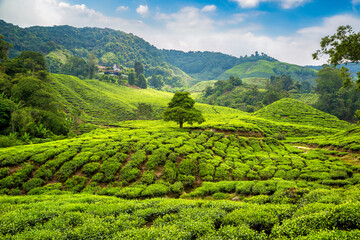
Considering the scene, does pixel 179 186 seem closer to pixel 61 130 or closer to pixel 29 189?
pixel 29 189

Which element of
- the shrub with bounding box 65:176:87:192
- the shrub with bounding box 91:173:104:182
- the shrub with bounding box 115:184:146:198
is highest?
the shrub with bounding box 91:173:104:182

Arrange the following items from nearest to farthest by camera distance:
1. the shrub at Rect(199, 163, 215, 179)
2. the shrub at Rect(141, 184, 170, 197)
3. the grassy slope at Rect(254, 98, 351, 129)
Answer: the shrub at Rect(141, 184, 170, 197) → the shrub at Rect(199, 163, 215, 179) → the grassy slope at Rect(254, 98, 351, 129)

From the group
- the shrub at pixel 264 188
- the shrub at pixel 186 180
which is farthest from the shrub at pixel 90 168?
the shrub at pixel 264 188

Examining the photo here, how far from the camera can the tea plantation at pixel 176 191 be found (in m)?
8.55

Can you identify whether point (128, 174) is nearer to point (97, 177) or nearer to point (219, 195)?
point (97, 177)

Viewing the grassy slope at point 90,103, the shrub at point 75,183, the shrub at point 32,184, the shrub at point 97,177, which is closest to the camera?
the shrub at point 32,184

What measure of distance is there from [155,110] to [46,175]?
238 ft

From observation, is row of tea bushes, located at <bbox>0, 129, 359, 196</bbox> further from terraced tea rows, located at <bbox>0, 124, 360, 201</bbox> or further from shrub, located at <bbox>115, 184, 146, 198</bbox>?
shrub, located at <bbox>115, 184, 146, 198</bbox>

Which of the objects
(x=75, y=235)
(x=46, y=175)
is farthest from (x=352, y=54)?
(x=46, y=175)

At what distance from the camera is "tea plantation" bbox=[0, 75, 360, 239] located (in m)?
8.55

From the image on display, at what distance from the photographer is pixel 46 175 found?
16312mm

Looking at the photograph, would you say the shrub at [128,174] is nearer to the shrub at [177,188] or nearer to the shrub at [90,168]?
the shrub at [90,168]

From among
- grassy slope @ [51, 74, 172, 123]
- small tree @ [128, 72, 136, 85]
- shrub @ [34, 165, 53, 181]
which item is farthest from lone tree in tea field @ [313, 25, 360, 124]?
small tree @ [128, 72, 136, 85]

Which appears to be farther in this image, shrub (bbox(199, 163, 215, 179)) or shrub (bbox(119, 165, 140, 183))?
shrub (bbox(199, 163, 215, 179))
